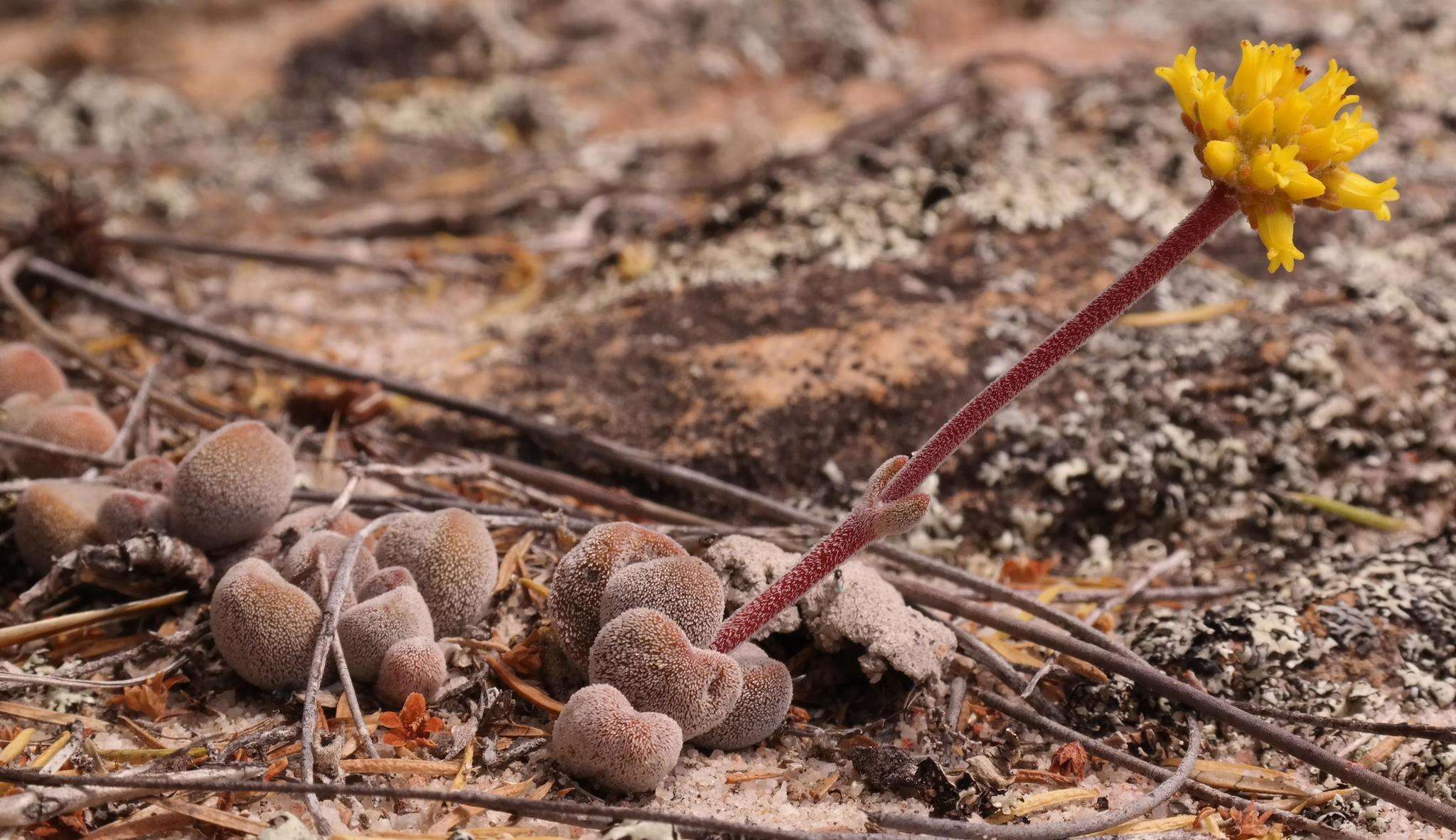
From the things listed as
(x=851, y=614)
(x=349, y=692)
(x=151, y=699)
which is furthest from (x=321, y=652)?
(x=851, y=614)

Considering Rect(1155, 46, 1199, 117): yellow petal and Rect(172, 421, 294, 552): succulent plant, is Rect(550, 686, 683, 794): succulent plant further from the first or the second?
Rect(1155, 46, 1199, 117): yellow petal

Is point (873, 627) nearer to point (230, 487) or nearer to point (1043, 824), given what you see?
point (1043, 824)

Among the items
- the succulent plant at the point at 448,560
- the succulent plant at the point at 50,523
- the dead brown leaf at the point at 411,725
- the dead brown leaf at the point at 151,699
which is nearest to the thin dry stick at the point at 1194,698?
the succulent plant at the point at 448,560

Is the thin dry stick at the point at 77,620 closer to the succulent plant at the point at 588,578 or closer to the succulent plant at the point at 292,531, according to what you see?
Answer: the succulent plant at the point at 292,531

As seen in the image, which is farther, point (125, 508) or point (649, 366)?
point (649, 366)

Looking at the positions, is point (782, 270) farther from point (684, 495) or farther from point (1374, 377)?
point (1374, 377)

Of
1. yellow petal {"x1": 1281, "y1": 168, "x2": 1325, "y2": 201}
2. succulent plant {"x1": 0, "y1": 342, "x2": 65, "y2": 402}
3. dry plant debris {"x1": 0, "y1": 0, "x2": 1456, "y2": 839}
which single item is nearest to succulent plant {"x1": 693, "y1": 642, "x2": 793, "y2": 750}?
A: dry plant debris {"x1": 0, "y1": 0, "x2": 1456, "y2": 839}

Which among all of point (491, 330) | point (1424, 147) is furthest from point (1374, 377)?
point (491, 330)

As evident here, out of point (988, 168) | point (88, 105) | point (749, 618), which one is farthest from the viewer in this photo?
point (88, 105)
